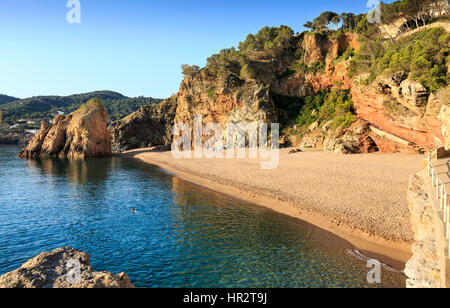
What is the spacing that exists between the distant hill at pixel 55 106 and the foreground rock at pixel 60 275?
127 m

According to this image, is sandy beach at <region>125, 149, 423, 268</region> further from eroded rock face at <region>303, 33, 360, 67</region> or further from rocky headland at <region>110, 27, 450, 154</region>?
eroded rock face at <region>303, 33, 360, 67</region>

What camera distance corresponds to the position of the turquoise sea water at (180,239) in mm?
10445

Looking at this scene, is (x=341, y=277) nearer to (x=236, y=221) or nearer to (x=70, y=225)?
(x=236, y=221)

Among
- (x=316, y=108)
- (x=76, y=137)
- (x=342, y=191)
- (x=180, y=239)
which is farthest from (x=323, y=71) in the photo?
(x=76, y=137)

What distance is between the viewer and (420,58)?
25.8m

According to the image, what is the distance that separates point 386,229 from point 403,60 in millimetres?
22793

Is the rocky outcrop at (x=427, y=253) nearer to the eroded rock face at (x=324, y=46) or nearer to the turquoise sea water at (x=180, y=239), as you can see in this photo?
the turquoise sea water at (x=180, y=239)

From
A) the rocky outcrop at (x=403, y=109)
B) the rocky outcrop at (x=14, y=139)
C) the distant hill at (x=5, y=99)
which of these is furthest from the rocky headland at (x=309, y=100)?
the distant hill at (x=5, y=99)

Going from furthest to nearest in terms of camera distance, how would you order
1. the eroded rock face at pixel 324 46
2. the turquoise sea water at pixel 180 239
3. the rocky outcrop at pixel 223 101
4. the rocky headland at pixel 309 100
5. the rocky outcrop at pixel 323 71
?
the rocky outcrop at pixel 223 101 → the eroded rock face at pixel 324 46 → the rocky outcrop at pixel 323 71 → the rocky headland at pixel 309 100 → the turquoise sea water at pixel 180 239

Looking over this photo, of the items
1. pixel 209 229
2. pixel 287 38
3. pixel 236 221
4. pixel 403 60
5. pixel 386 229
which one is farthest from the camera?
pixel 287 38

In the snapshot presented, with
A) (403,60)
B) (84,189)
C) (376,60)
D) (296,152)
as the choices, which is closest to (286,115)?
(296,152)

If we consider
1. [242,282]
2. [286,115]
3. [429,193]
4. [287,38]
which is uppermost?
[287,38]

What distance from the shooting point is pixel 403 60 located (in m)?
28.0

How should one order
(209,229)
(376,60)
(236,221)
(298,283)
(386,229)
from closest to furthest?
(298,283), (386,229), (209,229), (236,221), (376,60)
